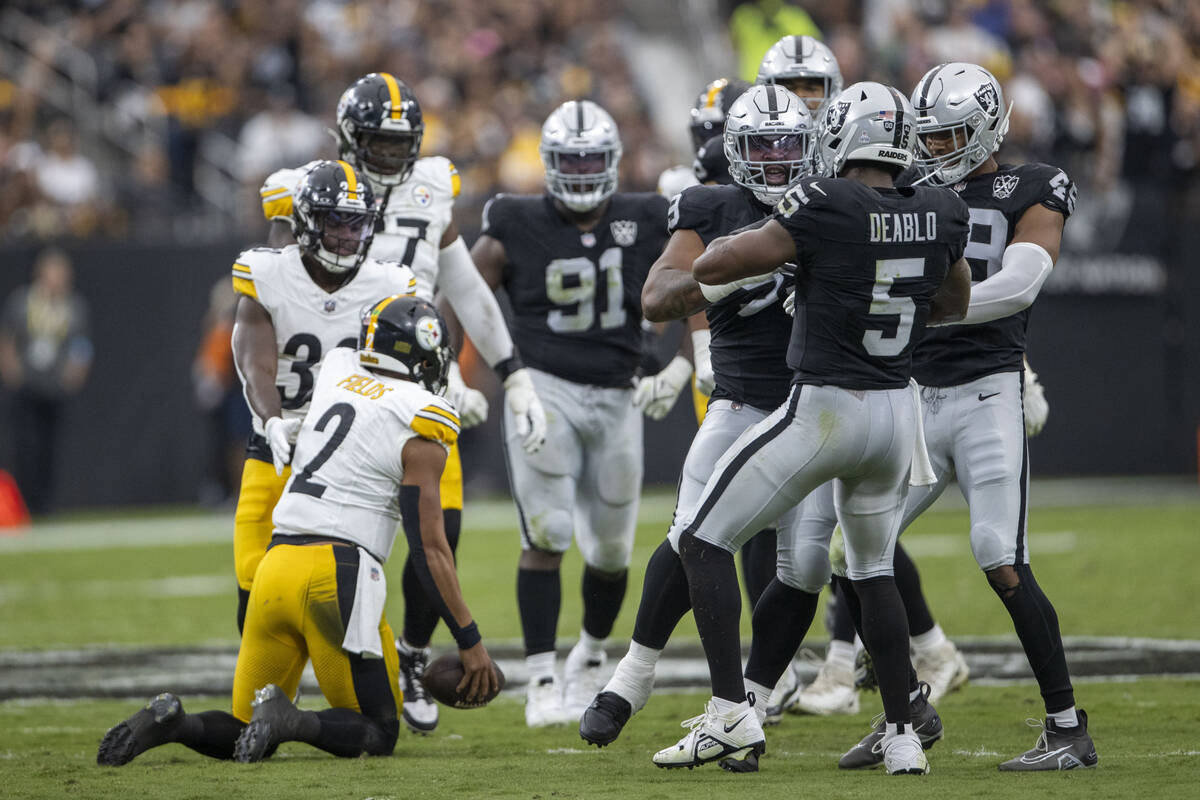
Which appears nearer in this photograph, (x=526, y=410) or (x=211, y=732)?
(x=211, y=732)

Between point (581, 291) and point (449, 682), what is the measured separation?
79.4 inches

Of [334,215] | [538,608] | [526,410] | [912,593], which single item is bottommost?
[538,608]

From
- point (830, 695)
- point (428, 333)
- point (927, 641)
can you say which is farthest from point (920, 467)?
point (428, 333)

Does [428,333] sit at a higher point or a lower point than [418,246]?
lower

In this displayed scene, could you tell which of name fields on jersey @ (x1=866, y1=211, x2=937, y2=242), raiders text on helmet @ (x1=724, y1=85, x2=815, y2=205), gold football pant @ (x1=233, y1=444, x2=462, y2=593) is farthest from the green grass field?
raiders text on helmet @ (x1=724, y1=85, x2=815, y2=205)

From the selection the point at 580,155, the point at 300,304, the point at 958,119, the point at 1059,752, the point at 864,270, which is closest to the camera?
the point at 864,270

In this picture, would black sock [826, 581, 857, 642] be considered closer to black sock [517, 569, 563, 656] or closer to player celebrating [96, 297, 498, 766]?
black sock [517, 569, 563, 656]

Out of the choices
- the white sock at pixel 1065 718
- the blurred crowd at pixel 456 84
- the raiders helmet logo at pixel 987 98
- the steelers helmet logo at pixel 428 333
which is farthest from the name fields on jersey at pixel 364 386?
the blurred crowd at pixel 456 84

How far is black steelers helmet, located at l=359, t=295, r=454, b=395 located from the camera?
16.4 ft

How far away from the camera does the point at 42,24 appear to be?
1598 cm

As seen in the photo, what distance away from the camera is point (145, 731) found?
4637 millimetres

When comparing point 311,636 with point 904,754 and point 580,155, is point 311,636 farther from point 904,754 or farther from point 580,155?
point 580,155

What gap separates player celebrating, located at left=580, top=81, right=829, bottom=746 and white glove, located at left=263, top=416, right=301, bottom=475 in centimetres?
118

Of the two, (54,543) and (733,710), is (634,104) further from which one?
(733,710)
